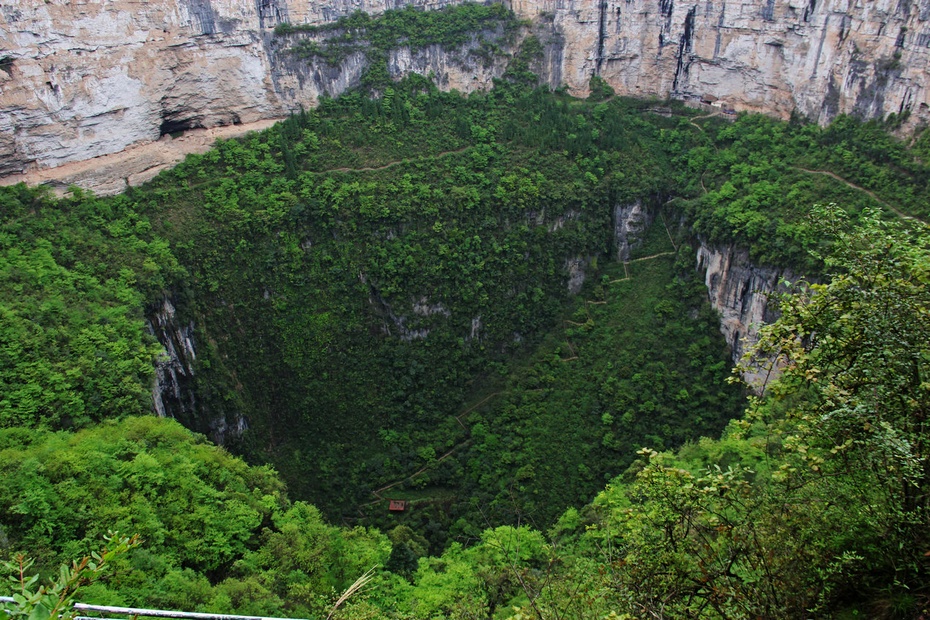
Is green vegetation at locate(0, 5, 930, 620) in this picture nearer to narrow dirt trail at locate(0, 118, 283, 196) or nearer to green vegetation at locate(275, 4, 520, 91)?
green vegetation at locate(275, 4, 520, 91)

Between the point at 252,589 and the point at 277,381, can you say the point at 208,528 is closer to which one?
the point at 252,589

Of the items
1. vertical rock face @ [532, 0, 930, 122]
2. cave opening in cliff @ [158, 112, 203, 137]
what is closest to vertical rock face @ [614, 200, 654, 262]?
vertical rock face @ [532, 0, 930, 122]

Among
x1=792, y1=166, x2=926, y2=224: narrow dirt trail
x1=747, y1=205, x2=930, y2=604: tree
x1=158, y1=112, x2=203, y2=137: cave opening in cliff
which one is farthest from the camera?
x1=158, y1=112, x2=203, y2=137: cave opening in cliff

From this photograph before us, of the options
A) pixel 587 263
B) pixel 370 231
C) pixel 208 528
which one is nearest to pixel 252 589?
pixel 208 528

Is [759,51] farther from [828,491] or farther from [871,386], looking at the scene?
[828,491]

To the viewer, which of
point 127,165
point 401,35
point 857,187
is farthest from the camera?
point 401,35

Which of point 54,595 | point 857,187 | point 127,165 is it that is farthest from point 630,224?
point 54,595

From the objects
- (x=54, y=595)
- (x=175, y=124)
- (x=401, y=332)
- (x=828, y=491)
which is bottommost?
→ (x=401, y=332)
